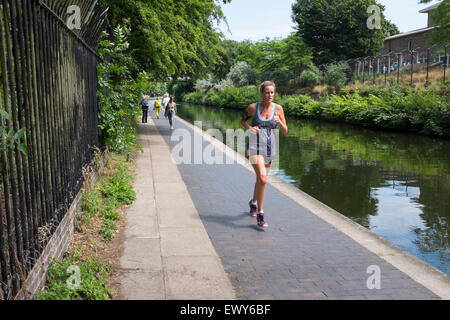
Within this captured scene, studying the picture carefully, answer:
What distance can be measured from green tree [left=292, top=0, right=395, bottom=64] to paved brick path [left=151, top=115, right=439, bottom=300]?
49964 mm

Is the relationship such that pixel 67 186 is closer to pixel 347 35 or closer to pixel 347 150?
pixel 347 150

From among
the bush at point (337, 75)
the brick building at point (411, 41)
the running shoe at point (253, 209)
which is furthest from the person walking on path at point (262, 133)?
the brick building at point (411, 41)

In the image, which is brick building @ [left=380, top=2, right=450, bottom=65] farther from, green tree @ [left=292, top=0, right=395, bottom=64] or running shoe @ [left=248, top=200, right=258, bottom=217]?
running shoe @ [left=248, top=200, right=258, bottom=217]

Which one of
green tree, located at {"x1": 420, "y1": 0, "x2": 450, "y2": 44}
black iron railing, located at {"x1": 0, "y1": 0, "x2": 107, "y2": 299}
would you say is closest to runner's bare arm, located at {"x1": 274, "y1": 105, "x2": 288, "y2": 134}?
black iron railing, located at {"x1": 0, "y1": 0, "x2": 107, "y2": 299}

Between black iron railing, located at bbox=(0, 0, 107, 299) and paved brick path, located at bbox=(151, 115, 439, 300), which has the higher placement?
black iron railing, located at bbox=(0, 0, 107, 299)

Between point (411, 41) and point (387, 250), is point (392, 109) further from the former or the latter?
point (411, 41)

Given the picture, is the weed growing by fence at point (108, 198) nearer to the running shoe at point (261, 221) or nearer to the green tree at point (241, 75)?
the running shoe at point (261, 221)

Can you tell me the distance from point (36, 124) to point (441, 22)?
3659cm

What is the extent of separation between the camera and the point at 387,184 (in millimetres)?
9062

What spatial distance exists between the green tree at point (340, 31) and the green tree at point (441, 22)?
641 inches

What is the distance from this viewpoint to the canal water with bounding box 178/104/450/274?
5.90 m

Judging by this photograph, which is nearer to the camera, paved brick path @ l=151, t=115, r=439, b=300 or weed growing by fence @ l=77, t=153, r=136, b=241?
paved brick path @ l=151, t=115, r=439, b=300

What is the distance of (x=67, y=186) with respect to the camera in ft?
15.8
